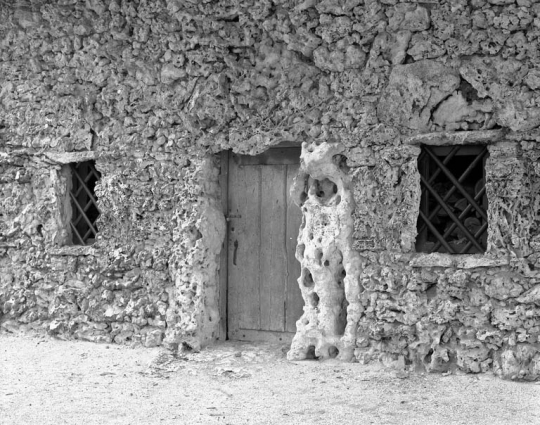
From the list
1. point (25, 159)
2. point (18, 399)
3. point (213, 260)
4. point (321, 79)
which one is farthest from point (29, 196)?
point (321, 79)

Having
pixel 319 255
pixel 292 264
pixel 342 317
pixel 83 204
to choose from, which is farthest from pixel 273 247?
pixel 83 204

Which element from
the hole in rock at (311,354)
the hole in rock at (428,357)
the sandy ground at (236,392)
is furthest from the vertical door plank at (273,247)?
the hole in rock at (428,357)

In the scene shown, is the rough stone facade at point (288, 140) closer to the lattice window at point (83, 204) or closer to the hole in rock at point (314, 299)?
the hole in rock at point (314, 299)

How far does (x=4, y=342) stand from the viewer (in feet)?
25.3

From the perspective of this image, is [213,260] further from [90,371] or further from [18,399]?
[18,399]

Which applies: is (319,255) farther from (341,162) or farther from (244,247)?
(244,247)

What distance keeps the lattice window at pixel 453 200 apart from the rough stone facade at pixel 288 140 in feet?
0.46

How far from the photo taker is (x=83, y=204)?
7.98 m

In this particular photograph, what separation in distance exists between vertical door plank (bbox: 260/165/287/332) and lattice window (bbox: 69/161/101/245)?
1790mm

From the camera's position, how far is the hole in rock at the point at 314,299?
6.64 metres

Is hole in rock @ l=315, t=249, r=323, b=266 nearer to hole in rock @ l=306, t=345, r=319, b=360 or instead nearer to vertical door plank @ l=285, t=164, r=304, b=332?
vertical door plank @ l=285, t=164, r=304, b=332

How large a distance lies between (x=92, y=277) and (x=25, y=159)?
58.8 inches

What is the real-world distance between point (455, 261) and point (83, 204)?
3.91 metres

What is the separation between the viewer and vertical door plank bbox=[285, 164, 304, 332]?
23.3 feet
